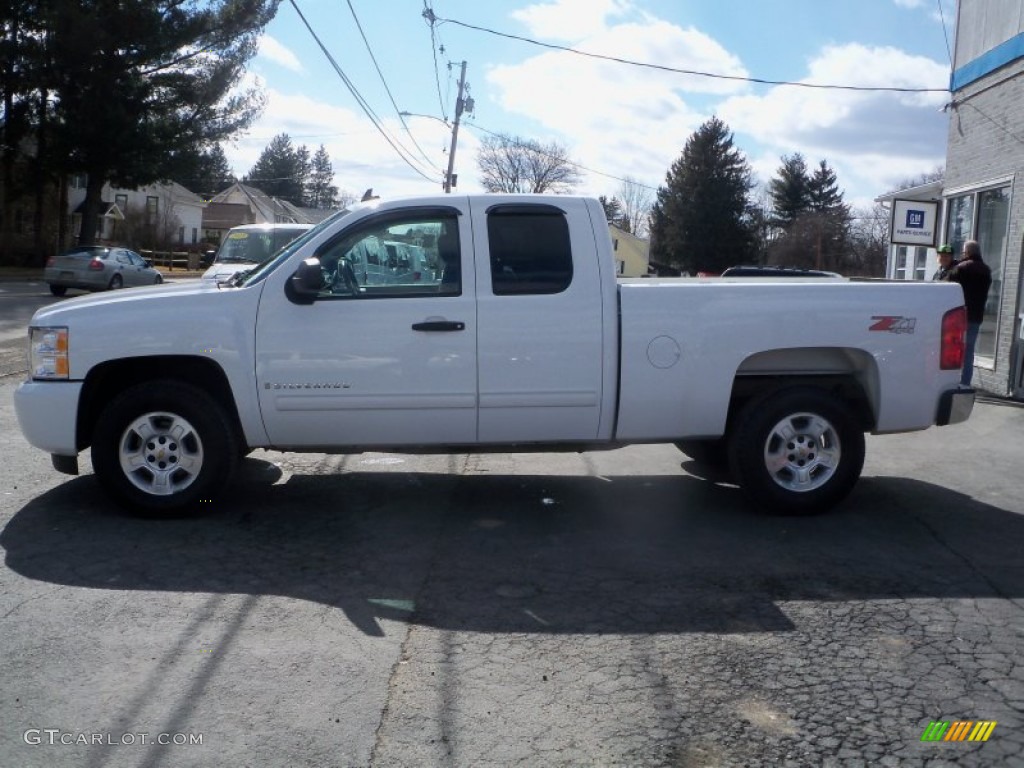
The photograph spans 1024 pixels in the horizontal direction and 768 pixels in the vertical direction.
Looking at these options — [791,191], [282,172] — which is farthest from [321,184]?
[791,191]

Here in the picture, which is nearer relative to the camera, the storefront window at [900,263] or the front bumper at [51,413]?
the front bumper at [51,413]

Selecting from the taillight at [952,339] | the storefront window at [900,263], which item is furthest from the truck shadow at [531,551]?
the storefront window at [900,263]

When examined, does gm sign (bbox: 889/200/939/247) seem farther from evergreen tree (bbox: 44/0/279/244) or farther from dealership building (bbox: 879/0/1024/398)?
evergreen tree (bbox: 44/0/279/244)

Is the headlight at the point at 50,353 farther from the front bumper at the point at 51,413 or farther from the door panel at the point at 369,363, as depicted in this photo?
the door panel at the point at 369,363

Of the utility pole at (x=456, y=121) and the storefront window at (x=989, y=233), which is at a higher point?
the utility pole at (x=456, y=121)

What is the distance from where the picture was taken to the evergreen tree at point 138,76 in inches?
1447

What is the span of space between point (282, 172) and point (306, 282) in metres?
115

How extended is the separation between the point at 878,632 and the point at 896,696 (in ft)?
2.37

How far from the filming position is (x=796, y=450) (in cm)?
698

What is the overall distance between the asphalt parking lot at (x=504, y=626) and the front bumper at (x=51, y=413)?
0.50 m

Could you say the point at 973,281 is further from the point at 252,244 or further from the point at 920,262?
the point at 252,244

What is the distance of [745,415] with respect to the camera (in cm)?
692

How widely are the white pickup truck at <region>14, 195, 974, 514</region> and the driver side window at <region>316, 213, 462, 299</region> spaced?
1cm

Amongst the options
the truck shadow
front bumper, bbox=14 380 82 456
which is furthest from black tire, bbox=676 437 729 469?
front bumper, bbox=14 380 82 456
